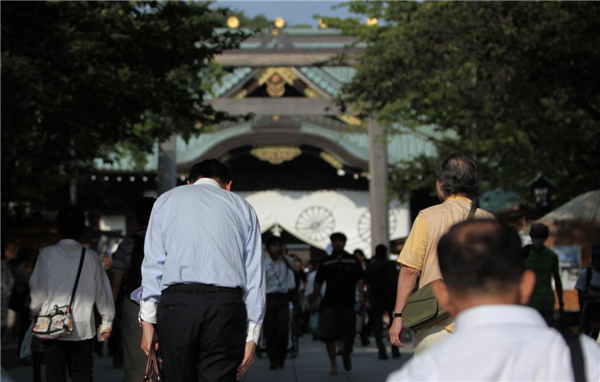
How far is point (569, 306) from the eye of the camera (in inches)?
521

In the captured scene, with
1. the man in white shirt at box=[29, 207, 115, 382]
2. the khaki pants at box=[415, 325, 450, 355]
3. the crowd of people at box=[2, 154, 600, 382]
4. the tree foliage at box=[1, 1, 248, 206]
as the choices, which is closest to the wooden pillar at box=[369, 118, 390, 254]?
the tree foliage at box=[1, 1, 248, 206]

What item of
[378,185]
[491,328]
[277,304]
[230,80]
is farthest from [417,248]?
[230,80]

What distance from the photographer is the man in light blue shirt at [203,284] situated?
12.2 ft

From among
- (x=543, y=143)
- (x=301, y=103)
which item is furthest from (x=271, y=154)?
(x=543, y=143)

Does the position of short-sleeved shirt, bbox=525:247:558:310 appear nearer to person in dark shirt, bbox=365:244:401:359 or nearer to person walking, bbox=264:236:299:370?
person walking, bbox=264:236:299:370

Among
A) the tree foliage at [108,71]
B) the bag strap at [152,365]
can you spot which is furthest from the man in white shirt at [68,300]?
the tree foliage at [108,71]

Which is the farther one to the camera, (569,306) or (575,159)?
(575,159)

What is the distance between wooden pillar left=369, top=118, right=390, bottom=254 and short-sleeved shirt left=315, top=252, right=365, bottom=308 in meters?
10.7

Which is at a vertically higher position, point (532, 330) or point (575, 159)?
point (575, 159)

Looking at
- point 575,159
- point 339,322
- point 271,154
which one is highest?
point 271,154

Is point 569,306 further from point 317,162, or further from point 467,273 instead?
point 317,162

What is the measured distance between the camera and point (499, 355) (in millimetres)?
1685

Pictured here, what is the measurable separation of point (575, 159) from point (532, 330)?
14.7m

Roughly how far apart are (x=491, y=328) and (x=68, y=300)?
4597 mm
